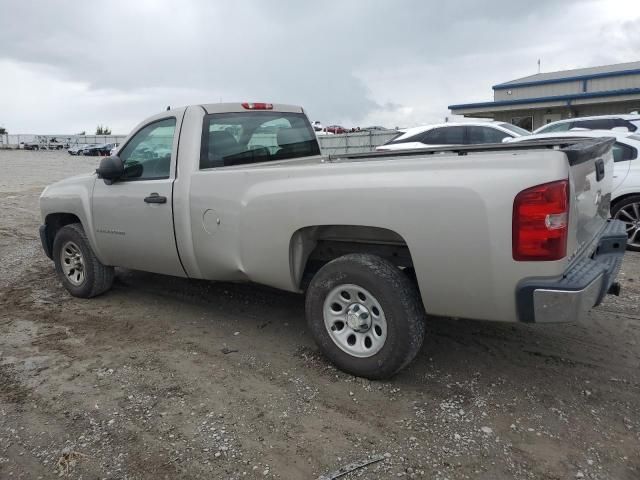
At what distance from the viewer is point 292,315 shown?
4.96 meters

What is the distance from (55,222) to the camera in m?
5.91

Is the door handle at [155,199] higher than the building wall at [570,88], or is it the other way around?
the building wall at [570,88]

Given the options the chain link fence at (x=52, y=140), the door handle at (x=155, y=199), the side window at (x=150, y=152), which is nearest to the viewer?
the door handle at (x=155, y=199)

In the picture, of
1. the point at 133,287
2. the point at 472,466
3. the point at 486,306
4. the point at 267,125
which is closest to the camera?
the point at 472,466

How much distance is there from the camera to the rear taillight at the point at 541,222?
9.32ft

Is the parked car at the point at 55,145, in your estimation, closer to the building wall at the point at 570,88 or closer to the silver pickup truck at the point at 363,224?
the building wall at the point at 570,88

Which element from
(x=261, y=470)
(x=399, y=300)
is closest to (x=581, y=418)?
(x=399, y=300)

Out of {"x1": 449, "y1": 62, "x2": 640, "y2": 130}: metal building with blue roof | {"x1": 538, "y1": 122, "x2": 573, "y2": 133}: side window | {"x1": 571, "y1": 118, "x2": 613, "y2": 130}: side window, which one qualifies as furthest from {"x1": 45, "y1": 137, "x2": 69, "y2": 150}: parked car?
{"x1": 571, "y1": 118, "x2": 613, "y2": 130}: side window

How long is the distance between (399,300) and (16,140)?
84.5 m

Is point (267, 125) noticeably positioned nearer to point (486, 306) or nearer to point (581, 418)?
point (486, 306)

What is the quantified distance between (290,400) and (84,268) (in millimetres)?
3074

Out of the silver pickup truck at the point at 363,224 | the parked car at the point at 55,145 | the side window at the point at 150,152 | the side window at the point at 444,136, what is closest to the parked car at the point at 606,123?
the side window at the point at 444,136

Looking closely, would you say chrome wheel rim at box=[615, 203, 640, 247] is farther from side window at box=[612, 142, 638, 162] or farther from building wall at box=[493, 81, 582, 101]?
building wall at box=[493, 81, 582, 101]

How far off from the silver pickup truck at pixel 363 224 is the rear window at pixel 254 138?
0.01 meters
